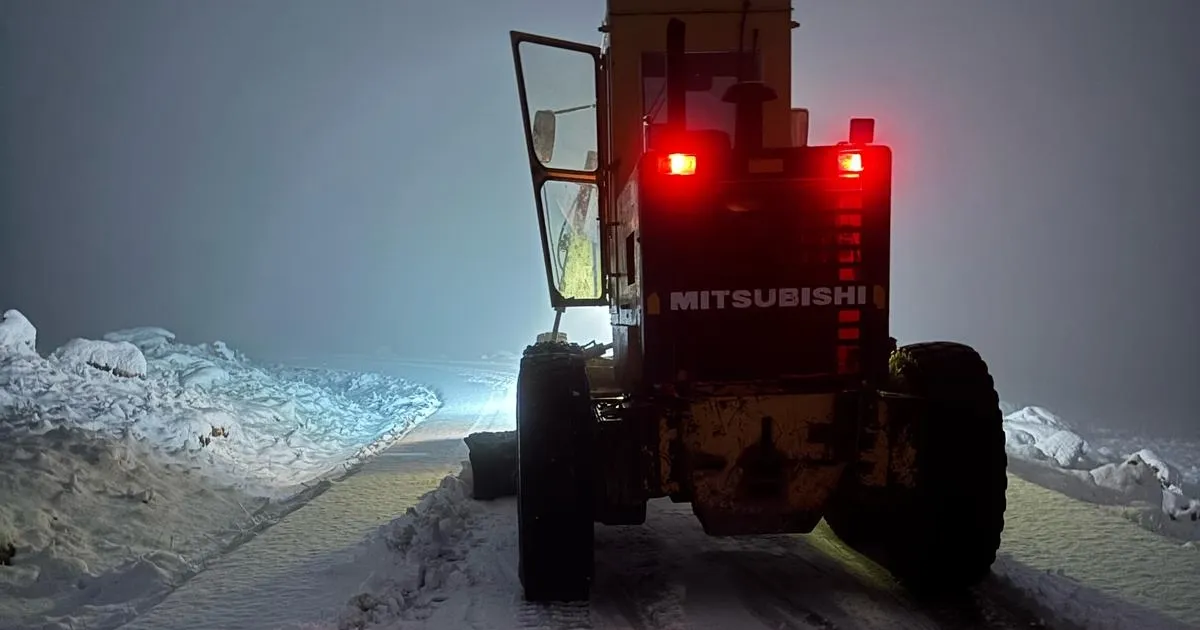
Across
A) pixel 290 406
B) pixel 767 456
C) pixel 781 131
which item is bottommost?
pixel 290 406

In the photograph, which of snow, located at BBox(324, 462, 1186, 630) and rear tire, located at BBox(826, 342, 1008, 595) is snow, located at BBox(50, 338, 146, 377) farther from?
rear tire, located at BBox(826, 342, 1008, 595)

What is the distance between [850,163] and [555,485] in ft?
8.27

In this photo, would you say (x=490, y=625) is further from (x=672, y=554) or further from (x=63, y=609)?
(x=63, y=609)

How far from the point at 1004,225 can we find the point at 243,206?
145064 millimetres

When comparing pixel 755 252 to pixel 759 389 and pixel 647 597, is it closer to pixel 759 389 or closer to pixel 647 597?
pixel 759 389

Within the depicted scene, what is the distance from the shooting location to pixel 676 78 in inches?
186

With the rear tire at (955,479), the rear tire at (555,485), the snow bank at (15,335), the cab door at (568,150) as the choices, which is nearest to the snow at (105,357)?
the snow bank at (15,335)

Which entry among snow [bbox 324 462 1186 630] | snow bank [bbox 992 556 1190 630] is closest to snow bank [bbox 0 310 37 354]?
snow [bbox 324 462 1186 630]

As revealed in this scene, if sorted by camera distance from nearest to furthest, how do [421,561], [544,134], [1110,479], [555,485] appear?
[555,485] → [421,561] → [544,134] → [1110,479]

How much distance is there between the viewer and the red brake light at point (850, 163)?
4.62 m

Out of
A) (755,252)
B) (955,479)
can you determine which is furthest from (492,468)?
(955,479)

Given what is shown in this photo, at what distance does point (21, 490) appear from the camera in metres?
7.54

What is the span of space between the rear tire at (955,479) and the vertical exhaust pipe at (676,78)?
2.10 metres

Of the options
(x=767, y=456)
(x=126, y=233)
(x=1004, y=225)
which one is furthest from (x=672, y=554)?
(x=126, y=233)
